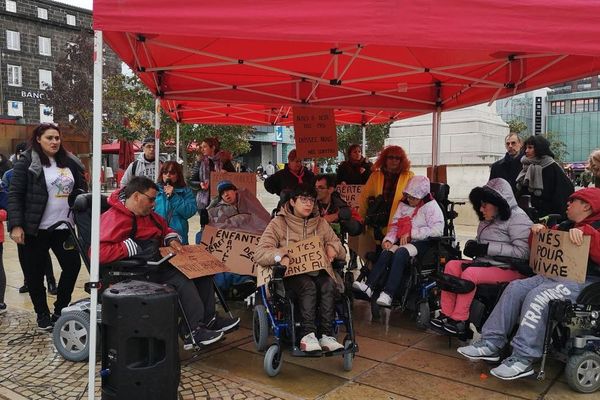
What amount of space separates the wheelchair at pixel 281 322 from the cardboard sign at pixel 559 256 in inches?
56.2

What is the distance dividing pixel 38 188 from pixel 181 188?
1.35m

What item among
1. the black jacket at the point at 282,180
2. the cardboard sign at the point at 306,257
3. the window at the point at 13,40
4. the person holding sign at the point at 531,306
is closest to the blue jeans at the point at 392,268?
the cardboard sign at the point at 306,257

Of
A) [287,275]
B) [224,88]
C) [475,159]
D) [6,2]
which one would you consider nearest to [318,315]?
[287,275]

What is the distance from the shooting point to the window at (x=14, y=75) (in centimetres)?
4044

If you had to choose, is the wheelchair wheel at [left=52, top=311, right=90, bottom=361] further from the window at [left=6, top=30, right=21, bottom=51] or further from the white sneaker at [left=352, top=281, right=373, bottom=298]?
the window at [left=6, top=30, right=21, bottom=51]

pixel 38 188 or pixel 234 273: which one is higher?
pixel 38 188

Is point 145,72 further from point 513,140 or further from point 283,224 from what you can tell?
point 513,140

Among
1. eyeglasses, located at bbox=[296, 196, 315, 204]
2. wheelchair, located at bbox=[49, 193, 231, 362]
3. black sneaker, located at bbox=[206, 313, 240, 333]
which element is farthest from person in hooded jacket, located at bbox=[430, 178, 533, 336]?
wheelchair, located at bbox=[49, 193, 231, 362]

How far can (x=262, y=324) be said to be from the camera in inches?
158

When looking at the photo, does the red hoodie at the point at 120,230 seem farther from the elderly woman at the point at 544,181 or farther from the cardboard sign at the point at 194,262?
the elderly woman at the point at 544,181

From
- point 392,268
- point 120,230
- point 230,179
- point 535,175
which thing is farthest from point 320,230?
point 230,179

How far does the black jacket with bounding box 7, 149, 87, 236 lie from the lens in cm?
447

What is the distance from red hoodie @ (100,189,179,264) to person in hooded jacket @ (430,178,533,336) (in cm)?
233

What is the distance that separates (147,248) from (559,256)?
3020 mm
